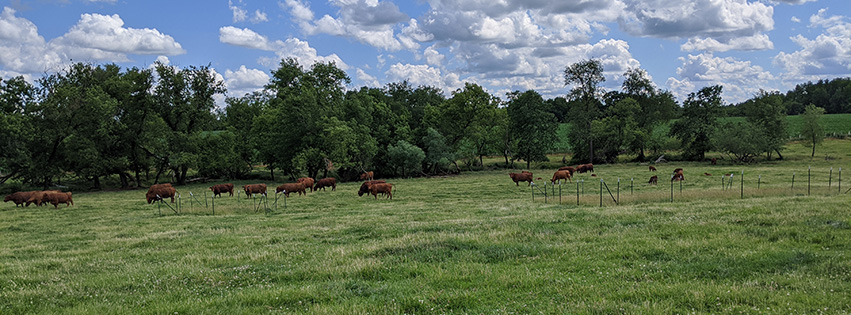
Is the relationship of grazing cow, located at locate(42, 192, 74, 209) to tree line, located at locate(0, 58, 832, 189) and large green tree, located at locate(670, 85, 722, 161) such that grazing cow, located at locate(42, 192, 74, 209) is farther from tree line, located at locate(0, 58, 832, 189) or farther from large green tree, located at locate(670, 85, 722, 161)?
large green tree, located at locate(670, 85, 722, 161)

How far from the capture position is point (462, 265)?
8.67 meters

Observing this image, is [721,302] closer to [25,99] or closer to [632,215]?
[632,215]

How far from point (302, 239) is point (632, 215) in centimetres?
953

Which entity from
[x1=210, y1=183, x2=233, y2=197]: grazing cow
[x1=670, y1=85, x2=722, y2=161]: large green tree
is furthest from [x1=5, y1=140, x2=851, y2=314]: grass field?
[x1=670, y1=85, x2=722, y2=161]: large green tree

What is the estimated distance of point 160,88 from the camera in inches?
1865

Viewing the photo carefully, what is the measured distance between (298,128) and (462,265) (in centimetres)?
4315

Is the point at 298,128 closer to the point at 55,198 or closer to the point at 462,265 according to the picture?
the point at 55,198

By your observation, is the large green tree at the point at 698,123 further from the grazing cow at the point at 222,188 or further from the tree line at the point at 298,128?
the grazing cow at the point at 222,188

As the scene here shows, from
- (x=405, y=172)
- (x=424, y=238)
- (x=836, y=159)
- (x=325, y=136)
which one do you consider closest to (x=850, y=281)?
(x=424, y=238)

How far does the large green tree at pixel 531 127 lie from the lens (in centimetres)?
6412

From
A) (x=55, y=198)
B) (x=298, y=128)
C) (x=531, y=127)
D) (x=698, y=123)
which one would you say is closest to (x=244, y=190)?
(x=55, y=198)

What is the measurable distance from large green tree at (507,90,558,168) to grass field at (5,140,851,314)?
48.1m

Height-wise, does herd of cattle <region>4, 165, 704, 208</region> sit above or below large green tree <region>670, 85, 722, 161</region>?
below

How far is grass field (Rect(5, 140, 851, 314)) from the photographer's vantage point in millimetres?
6547
